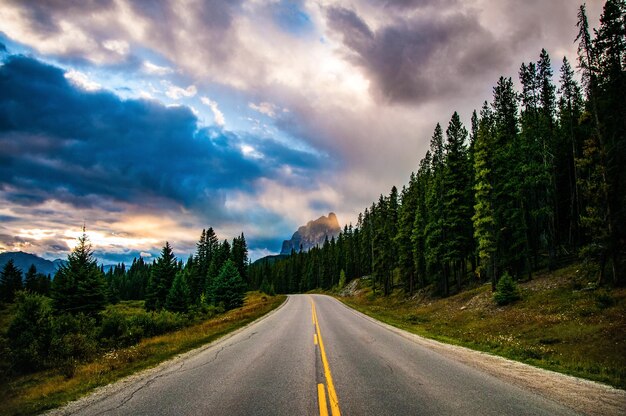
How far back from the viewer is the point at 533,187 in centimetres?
3084

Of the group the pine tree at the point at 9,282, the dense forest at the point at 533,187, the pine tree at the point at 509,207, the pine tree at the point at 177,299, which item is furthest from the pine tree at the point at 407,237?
the pine tree at the point at 9,282

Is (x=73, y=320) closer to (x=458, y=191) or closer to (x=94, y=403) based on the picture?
(x=94, y=403)

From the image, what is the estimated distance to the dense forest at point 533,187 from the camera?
855 inches

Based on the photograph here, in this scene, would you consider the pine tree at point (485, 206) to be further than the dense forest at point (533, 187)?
Yes

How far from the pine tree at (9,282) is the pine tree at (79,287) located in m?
48.9

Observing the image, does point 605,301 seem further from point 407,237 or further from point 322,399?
point 407,237

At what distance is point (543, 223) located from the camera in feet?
114

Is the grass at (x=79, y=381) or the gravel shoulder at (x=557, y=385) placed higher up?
the gravel shoulder at (x=557, y=385)

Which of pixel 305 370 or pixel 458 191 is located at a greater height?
pixel 458 191

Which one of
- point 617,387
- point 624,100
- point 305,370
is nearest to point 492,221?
point 624,100

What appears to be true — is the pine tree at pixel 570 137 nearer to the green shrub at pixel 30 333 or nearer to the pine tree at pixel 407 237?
the pine tree at pixel 407 237

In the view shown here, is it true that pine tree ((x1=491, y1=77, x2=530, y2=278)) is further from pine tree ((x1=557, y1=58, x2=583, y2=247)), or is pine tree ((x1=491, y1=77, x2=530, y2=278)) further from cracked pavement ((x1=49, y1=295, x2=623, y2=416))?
cracked pavement ((x1=49, y1=295, x2=623, y2=416))

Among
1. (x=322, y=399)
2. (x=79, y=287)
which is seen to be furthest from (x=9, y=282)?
(x=322, y=399)

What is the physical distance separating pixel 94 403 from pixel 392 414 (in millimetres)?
5982
